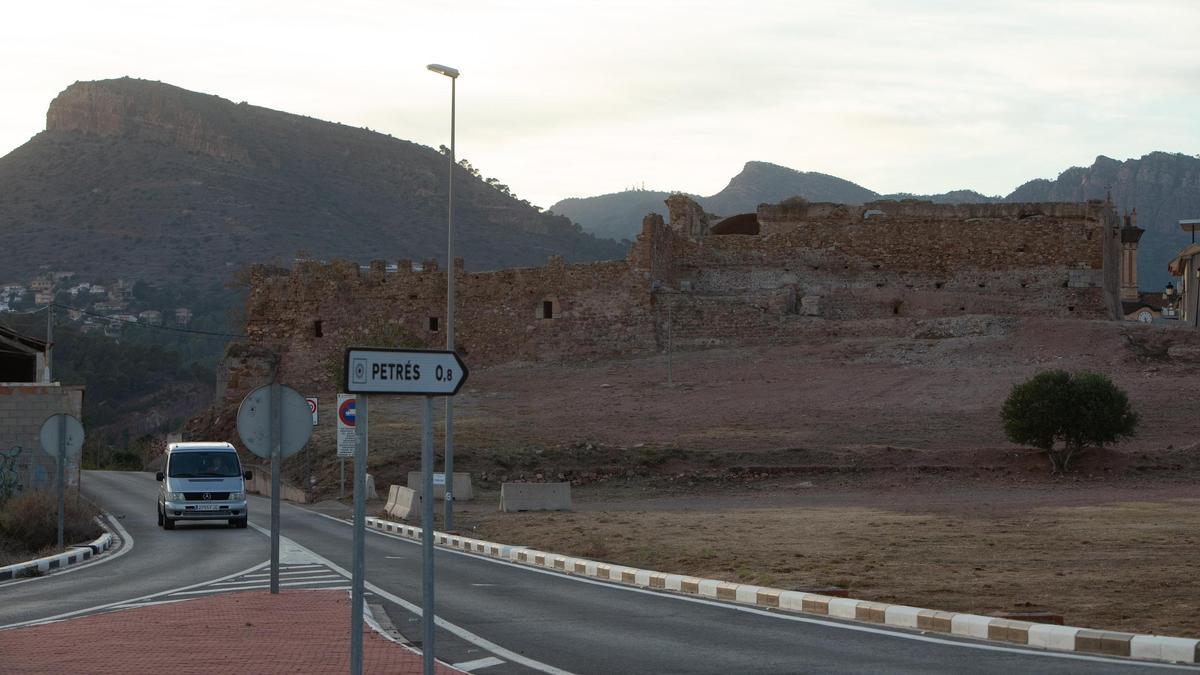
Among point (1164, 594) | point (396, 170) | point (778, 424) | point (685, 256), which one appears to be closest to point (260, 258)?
point (396, 170)

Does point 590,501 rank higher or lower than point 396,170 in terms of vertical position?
lower

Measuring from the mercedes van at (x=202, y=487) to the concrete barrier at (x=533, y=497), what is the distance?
5234mm

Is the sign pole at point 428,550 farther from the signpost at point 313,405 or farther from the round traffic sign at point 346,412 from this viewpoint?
the round traffic sign at point 346,412

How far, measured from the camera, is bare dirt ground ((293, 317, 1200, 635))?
17.4 meters

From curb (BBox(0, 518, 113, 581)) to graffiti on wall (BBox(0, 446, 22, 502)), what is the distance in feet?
24.1

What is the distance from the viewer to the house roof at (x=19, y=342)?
42047 millimetres

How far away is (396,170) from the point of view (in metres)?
166

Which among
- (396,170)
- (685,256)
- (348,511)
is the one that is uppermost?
(396,170)

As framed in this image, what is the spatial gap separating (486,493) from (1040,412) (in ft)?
42.3

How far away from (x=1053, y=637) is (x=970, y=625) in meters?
0.92

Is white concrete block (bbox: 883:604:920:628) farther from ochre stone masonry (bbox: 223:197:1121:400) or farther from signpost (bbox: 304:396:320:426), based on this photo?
ochre stone masonry (bbox: 223:197:1121:400)

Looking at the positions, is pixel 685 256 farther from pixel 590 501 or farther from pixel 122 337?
pixel 122 337

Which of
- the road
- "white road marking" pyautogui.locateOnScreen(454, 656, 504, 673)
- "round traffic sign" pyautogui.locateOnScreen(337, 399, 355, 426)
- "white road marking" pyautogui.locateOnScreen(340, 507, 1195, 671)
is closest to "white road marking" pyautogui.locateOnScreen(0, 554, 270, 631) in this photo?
the road

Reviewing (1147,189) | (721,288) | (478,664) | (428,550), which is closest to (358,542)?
(428,550)
